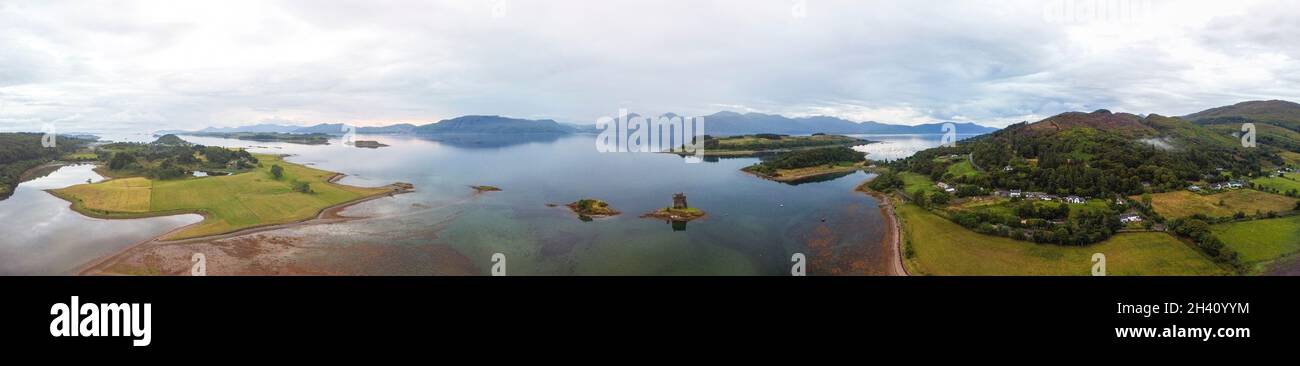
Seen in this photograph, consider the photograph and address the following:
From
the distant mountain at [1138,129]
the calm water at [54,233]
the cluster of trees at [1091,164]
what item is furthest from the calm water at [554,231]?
the distant mountain at [1138,129]

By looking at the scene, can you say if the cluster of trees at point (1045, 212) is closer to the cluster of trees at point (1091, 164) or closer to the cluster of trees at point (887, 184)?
the cluster of trees at point (1091, 164)

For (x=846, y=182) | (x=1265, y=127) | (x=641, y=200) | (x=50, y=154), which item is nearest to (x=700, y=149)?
(x=846, y=182)

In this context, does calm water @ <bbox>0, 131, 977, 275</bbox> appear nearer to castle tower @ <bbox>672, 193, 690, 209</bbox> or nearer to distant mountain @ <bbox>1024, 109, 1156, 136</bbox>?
castle tower @ <bbox>672, 193, 690, 209</bbox>

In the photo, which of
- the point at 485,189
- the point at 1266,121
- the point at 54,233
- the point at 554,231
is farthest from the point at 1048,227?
the point at 1266,121

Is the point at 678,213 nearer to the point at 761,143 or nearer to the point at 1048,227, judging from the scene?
the point at 1048,227

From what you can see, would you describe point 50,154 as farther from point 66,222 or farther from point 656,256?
point 656,256
